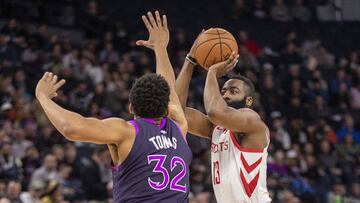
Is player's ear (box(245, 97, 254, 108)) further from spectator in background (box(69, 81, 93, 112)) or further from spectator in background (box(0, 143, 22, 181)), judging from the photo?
spectator in background (box(69, 81, 93, 112))

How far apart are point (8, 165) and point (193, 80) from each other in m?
5.72

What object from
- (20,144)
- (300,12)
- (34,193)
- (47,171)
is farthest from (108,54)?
(300,12)

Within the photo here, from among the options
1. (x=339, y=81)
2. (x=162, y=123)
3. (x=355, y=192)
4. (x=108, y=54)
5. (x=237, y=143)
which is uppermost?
(x=162, y=123)

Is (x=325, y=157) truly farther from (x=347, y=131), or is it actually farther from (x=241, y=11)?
(x=241, y=11)

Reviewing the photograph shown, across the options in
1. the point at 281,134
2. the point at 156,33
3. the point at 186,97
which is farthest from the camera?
the point at 281,134

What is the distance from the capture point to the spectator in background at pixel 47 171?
11781 millimetres

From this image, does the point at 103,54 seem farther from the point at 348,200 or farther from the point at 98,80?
the point at 348,200

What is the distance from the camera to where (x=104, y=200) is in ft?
40.0

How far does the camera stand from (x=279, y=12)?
21078 millimetres

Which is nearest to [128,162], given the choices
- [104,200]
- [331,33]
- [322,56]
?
[104,200]

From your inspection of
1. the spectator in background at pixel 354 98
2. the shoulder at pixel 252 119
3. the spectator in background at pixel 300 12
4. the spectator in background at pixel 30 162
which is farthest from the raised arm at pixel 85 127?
the spectator in background at pixel 300 12

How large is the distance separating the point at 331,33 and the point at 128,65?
7.08m

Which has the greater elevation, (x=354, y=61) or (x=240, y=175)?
(x=240, y=175)

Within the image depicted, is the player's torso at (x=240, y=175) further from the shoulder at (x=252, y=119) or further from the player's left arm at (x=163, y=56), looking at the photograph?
the player's left arm at (x=163, y=56)
